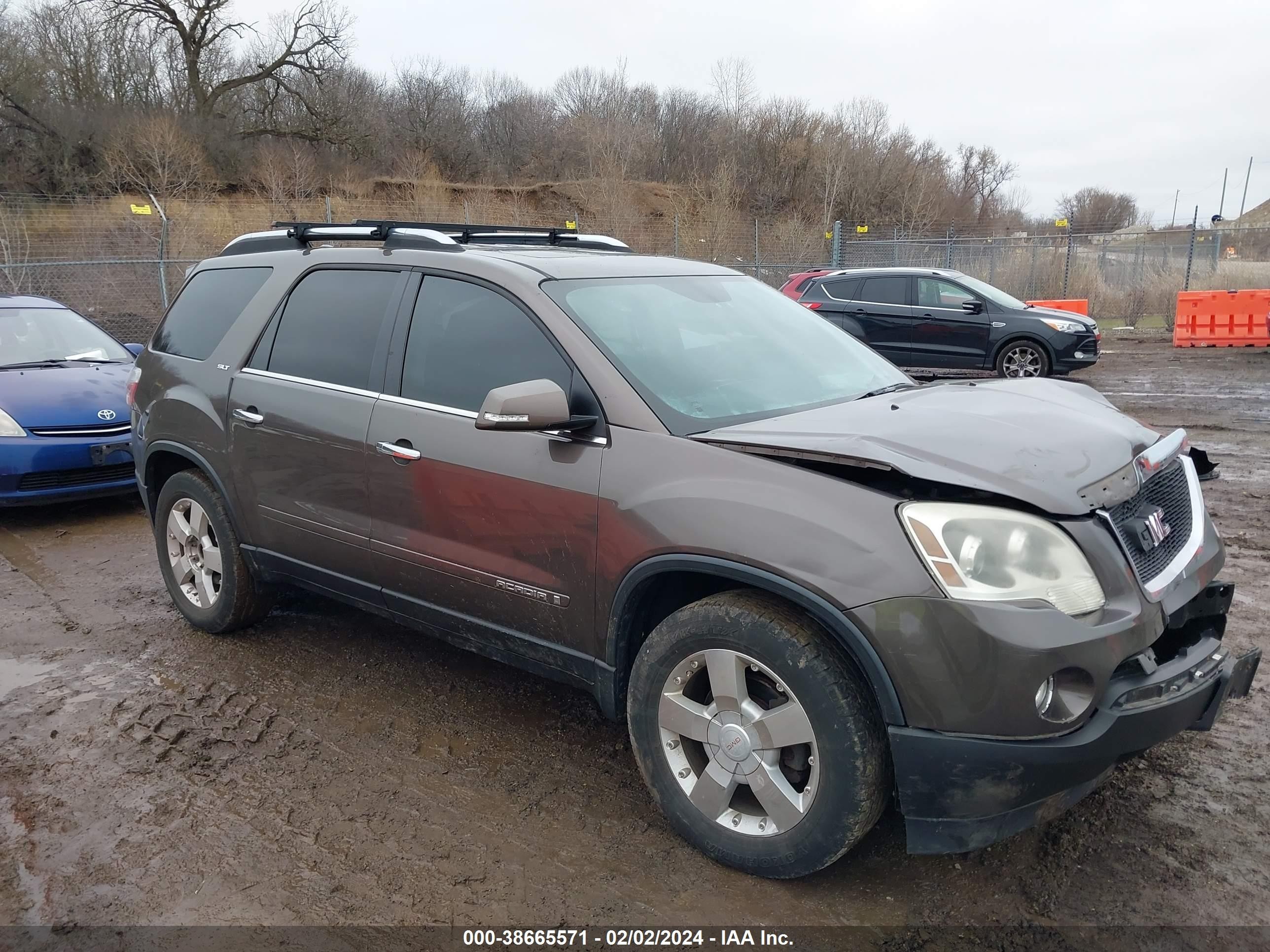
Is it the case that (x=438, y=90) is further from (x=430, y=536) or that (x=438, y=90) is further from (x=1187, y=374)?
(x=430, y=536)

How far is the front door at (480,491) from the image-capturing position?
2.95 meters

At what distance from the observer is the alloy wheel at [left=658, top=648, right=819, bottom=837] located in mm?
2502

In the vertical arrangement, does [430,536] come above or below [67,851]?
above

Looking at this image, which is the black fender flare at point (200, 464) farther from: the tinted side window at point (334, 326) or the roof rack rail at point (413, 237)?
the roof rack rail at point (413, 237)

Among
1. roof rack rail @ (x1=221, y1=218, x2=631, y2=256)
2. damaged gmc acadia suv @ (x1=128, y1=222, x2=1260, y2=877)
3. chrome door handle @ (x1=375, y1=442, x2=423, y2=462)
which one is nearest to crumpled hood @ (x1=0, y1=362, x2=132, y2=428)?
roof rack rail @ (x1=221, y1=218, x2=631, y2=256)

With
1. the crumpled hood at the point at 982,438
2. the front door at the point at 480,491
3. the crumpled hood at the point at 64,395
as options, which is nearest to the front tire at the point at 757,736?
the front door at the point at 480,491

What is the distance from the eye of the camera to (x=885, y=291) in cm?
1341

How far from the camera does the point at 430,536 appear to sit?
334 cm

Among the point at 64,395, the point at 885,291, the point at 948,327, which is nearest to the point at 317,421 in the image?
the point at 64,395

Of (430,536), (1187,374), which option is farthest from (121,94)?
(430,536)

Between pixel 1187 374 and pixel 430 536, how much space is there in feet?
46.8

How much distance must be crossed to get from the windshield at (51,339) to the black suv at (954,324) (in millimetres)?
8688

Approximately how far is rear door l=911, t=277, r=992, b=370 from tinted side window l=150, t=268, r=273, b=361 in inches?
422

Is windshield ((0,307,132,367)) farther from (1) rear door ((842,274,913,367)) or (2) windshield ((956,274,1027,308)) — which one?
(2) windshield ((956,274,1027,308))
